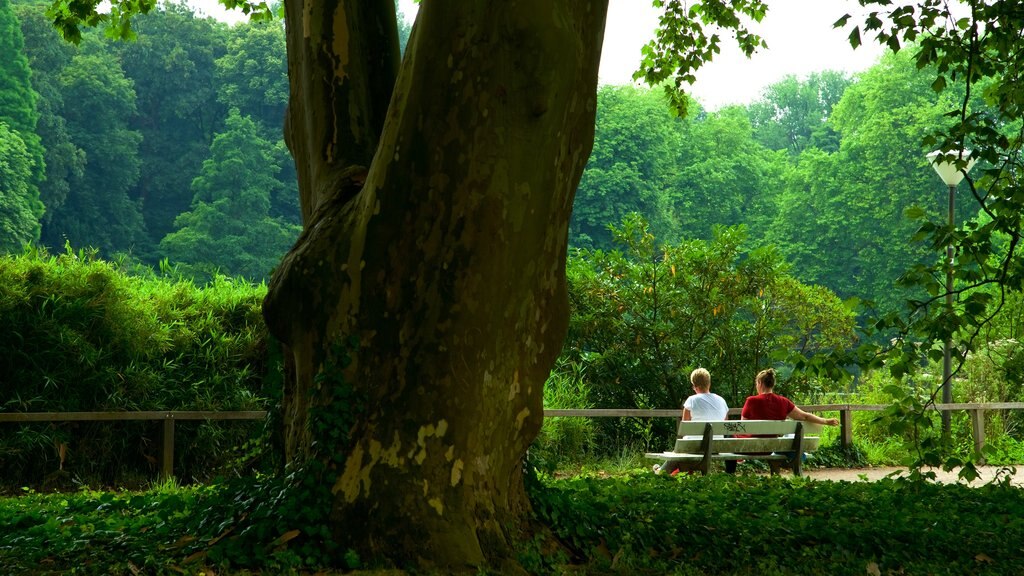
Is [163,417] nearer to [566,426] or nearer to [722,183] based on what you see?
[566,426]

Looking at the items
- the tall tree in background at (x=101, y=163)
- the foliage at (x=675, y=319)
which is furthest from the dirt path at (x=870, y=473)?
the tall tree in background at (x=101, y=163)

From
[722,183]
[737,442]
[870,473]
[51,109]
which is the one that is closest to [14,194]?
[51,109]

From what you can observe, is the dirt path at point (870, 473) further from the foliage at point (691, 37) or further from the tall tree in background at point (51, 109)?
the tall tree in background at point (51, 109)

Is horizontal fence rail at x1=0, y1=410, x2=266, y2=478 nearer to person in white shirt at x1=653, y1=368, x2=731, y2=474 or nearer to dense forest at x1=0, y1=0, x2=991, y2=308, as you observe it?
person in white shirt at x1=653, y1=368, x2=731, y2=474

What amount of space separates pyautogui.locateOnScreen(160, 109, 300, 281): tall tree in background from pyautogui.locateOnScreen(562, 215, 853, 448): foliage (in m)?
35.5

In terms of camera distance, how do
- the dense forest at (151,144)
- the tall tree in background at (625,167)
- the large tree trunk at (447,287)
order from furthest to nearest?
the tall tree in background at (625,167)
the dense forest at (151,144)
the large tree trunk at (447,287)

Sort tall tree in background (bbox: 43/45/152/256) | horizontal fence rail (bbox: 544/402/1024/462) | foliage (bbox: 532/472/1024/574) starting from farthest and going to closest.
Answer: tall tree in background (bbox: 43/45/152/256) → horizontal fence rail (bbox: 544/402/1024/462) → foliage (bbox: 532/472/1024/574)

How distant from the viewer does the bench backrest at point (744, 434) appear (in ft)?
38.2

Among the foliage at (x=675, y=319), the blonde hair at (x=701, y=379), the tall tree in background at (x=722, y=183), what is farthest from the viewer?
the tall tree in background at (x=722, y=183)

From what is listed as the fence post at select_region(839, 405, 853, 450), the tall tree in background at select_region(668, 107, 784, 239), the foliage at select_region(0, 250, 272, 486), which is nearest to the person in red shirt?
the fence post at select_region(839, 405, 853, 450)

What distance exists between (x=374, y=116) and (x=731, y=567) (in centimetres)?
357

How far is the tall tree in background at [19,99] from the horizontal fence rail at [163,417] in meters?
38.3

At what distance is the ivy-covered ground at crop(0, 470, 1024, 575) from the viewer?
18.2ft

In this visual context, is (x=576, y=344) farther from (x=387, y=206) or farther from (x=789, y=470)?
(x=387, y=206)
